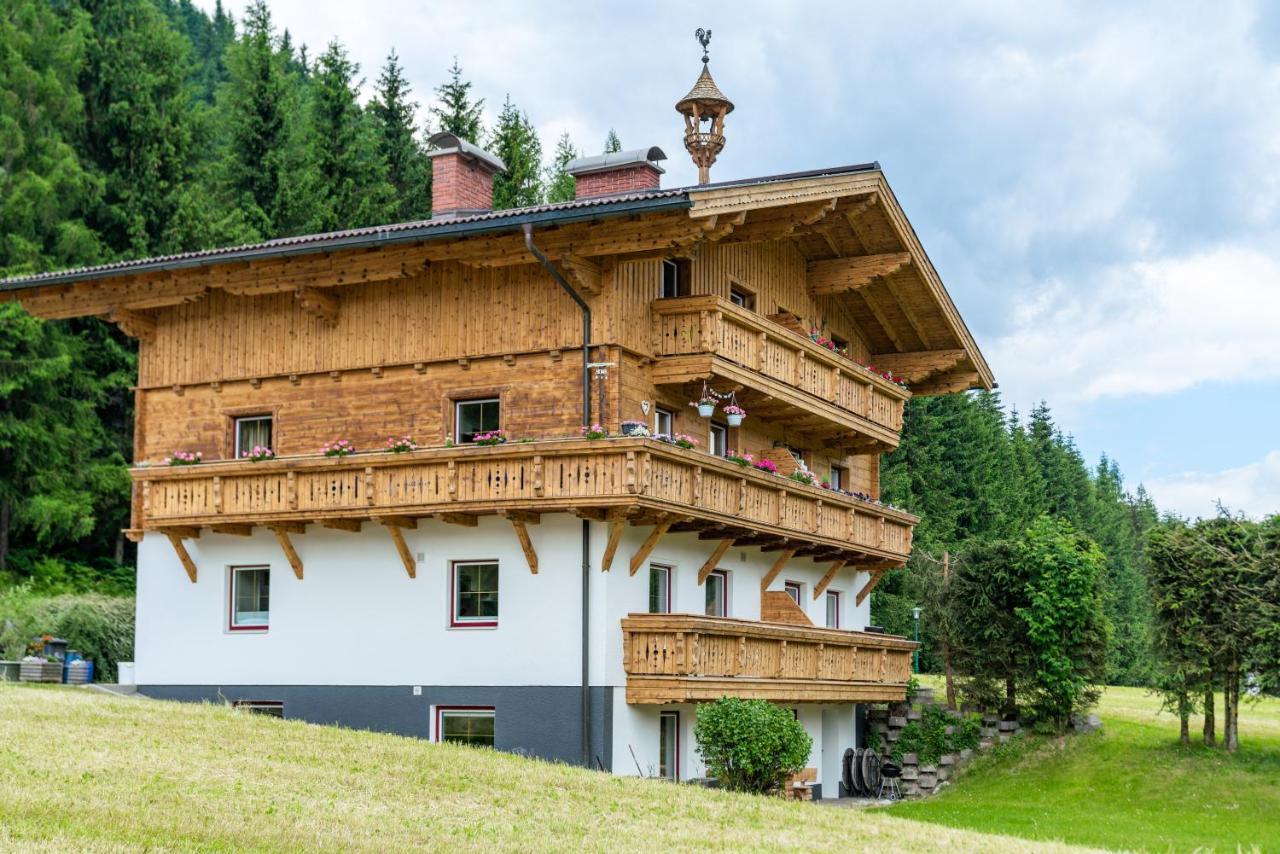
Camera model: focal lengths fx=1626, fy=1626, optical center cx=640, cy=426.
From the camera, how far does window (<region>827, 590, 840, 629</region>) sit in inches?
1356

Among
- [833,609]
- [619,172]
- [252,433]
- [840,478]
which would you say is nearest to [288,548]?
[252,433]

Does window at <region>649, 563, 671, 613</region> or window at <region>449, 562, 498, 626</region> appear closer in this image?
window at <region>449, 562, 498, 626</region>

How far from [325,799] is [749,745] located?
8.34m

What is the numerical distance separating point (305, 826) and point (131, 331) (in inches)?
656

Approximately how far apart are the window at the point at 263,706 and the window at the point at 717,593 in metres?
7.57

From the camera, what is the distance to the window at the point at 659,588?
2669 centimetres

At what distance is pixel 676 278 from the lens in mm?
28469

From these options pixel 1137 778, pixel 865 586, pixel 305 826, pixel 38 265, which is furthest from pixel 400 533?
pixel 38 265

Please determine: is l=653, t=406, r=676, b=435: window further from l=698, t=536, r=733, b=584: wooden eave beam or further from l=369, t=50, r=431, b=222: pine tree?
l=369, t=50, r=431, b=222: pine tree

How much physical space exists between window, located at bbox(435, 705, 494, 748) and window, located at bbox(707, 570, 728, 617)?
15.8ft

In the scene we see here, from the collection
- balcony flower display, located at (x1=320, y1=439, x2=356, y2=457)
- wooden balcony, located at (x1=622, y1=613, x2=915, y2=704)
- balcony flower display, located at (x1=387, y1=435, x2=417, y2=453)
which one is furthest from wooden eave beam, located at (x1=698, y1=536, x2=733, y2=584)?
balcony flower display, located at (x1=320, y1=439, x2=356, y2=457)

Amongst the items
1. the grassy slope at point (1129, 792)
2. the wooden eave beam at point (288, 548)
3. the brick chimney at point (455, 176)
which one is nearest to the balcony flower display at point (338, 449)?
the wooden eave beam at point (288, 548)

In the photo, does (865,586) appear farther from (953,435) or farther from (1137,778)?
(953,435)

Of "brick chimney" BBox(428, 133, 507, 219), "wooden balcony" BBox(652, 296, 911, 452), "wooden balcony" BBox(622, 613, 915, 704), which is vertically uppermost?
"brick chimney" BBox(428, 133, 507, 219)
